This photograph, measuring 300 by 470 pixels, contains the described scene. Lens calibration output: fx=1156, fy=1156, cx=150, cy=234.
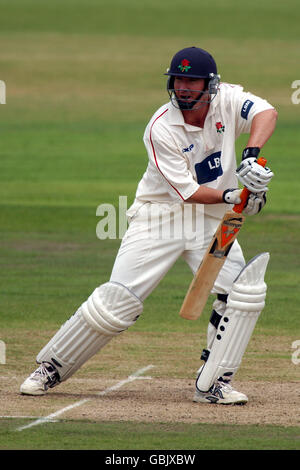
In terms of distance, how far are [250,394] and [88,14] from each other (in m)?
39.8

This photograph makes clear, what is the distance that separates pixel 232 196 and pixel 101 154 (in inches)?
627

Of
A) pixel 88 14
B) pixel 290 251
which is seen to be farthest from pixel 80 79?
pixel 290 251

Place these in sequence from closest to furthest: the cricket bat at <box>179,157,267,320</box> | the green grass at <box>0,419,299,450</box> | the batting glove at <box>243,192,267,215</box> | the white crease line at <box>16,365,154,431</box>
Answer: the green grass at <box>0,419,299,450</box> < the white crease line at <box>16,365,154,431</box> < the batting glove at <box>243,192,267,215</box> < the cricket bat at <box>179,157,267,320</box>

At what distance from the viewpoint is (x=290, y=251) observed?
40.8 feet

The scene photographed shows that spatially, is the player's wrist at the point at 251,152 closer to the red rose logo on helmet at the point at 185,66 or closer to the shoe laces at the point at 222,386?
the red rose logo on helmet at the point at 185,66

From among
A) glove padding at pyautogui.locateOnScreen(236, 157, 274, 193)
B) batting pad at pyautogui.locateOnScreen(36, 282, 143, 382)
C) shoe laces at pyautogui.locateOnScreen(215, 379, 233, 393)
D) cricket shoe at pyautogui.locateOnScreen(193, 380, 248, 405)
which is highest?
glove padding at pyautogui.locateOnScreen(236, 157, 274, 193)

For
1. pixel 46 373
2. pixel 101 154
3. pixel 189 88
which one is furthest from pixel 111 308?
pixel 101 154

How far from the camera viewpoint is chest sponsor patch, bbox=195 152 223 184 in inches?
257

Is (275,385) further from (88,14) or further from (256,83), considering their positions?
(88,14)

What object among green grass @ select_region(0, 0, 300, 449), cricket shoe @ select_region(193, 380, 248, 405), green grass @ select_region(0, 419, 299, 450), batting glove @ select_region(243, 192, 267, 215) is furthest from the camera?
green grass @ select_region(0, 0, 300, 449)

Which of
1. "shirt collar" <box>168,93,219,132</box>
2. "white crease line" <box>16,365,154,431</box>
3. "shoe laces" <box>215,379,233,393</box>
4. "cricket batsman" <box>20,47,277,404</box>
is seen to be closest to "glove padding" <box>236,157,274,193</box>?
"cricket batsman" <box>20,47,277,404</box>

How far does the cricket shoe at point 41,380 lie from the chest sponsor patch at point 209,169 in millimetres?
1366

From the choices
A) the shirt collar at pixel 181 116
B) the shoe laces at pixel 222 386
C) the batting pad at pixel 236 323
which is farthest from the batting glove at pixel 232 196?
the shoe laces at pixel 222 386

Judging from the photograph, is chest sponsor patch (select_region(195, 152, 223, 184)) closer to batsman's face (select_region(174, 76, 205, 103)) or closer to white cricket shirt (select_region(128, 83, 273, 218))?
white cricket shirt (select_region(128, 83, 273, 218))
